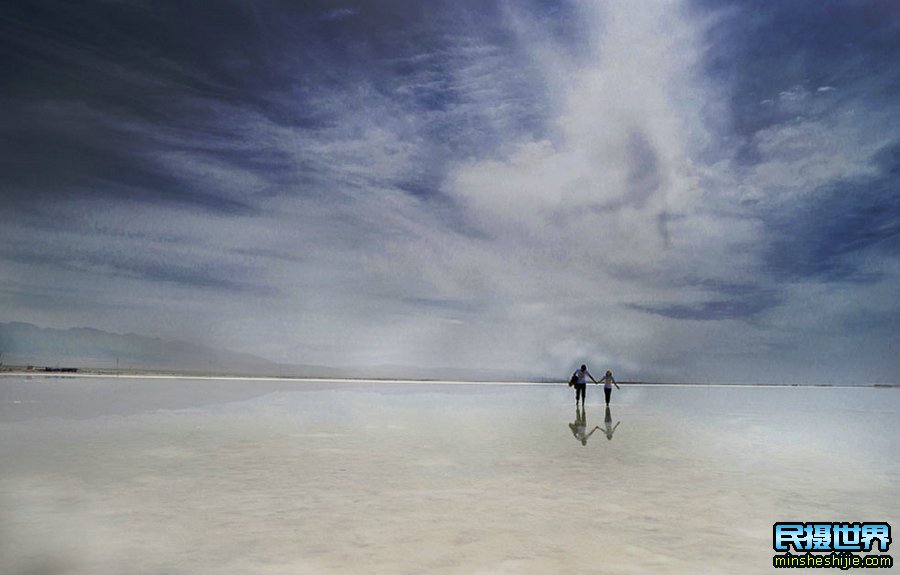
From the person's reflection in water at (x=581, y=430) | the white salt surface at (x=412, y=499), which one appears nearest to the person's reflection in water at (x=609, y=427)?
the person's reflection in water at (x=581, y=430)

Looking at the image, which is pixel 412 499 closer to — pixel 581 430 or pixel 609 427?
pixel 581 430

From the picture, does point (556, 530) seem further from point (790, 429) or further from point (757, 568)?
point (790, 429)

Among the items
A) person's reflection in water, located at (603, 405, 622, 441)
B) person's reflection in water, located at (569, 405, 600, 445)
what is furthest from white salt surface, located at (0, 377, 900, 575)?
person's reflection in water, located at (603, 405, 622, 441)

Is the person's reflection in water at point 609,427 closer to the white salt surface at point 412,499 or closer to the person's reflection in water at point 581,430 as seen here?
the person's reflection in water at point 581,430

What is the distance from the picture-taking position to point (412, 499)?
8750 millimetres

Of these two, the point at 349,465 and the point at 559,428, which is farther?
the point at 559,428

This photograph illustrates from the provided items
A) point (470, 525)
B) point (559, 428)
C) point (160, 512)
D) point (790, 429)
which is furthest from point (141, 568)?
point (790, 429)

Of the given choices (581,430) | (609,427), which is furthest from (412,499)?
(609,427)

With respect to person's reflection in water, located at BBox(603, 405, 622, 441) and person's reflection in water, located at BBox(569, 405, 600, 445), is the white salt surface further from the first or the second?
person's reflection in water, located at BBox(603, 405, 622, 441)

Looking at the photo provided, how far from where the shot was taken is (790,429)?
2117cm

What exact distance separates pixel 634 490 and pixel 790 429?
14.9 meters

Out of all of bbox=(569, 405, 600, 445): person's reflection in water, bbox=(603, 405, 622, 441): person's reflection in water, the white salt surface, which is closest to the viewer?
the white salt surface

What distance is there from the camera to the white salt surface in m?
6.05

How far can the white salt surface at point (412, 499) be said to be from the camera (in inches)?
238
